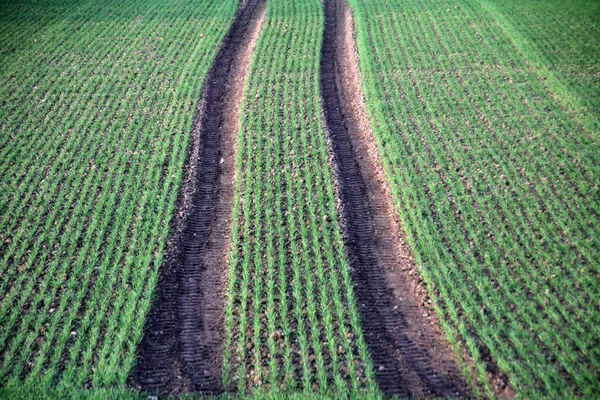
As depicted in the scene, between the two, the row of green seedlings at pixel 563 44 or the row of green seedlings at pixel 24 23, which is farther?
the row of green seedlings at pixel 24 23

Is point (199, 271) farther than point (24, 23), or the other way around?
point (24, 23)

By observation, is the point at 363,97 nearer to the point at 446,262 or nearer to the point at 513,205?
the point at 513,205

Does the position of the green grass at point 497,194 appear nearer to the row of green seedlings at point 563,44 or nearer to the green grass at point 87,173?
the row of green seedlings at point 563,44

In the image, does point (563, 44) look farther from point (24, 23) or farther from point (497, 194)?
point (24, 23)

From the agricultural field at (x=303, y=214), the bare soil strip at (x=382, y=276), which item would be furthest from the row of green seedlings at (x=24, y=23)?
the bare soil strip at (x=382, y=276)

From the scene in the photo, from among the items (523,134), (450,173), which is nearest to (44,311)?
(450,173)

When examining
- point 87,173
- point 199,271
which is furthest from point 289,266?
point 87,173
